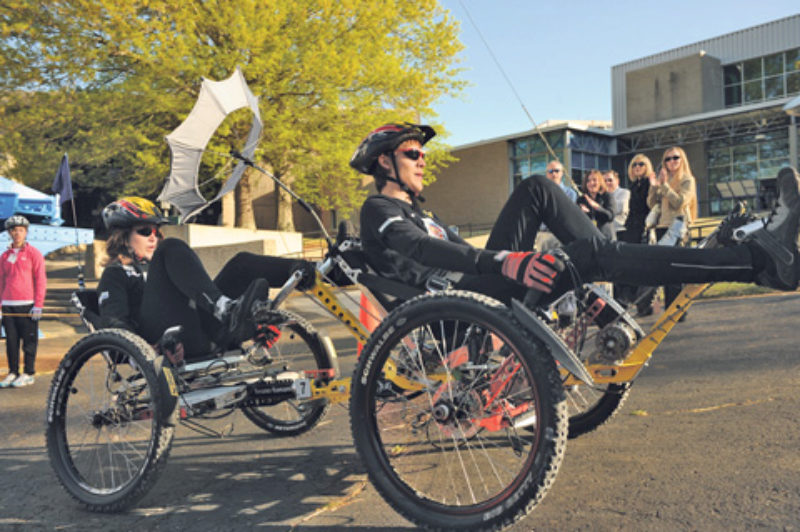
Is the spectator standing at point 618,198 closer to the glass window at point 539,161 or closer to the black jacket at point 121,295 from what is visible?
the black jacket at point 121,295

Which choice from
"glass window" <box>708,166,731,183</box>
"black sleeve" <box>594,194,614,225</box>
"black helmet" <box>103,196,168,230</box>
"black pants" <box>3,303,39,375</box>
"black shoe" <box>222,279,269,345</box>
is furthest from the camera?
"glass window" <box>708,166,731,183</box>

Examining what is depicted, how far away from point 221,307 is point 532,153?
3391 cm

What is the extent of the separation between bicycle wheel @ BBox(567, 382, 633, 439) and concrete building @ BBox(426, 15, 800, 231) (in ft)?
105

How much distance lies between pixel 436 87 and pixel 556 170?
1263cm

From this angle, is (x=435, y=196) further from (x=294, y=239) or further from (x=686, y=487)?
(x=686, y=487)

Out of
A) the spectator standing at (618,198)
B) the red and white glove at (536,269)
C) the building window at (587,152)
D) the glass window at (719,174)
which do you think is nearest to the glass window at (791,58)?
the glass window at (719,174)

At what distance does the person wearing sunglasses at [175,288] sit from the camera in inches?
140

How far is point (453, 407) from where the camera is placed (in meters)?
2.58

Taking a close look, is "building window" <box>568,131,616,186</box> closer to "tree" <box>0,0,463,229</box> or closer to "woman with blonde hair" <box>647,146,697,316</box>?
"tree" <box>0,0,463,229</box>

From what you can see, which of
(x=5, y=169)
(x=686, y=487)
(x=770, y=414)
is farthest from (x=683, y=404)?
(x=5, y=169)

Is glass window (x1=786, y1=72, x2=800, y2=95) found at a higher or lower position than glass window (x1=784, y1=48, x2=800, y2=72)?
lower

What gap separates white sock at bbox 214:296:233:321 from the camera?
3.55m

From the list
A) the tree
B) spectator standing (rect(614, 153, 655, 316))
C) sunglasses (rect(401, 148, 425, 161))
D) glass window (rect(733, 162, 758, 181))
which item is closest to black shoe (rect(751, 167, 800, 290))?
sunglasses (rect(401, 148, 425, 161))

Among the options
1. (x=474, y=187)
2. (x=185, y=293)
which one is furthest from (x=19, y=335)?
(x=474, y=187)
